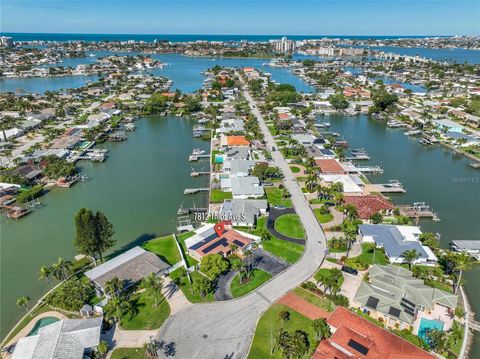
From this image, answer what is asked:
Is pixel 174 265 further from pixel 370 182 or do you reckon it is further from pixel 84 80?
pixel 84 80

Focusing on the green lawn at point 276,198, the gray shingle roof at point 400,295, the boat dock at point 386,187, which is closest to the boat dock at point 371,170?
the boat dock at point 386,187

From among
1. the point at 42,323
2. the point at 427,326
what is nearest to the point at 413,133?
the point at 427,326

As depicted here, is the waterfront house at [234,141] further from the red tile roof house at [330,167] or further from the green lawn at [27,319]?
the green lawn at [27,319]

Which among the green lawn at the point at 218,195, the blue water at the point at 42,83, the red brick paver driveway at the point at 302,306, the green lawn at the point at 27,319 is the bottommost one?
the green lawn at the point at 27,319

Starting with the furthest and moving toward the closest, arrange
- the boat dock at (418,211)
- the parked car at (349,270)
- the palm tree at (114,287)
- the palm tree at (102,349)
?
the boat dock at (418,211) < the parked car at (349,270) < the palm tree at (114,287) < the palm tree at (102,349)

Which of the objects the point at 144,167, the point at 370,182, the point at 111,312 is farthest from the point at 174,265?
the point at 370,182

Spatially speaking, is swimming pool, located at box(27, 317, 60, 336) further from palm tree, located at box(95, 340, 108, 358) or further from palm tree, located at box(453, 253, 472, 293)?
palm tree, located at box(453, 253, 472, 293)
